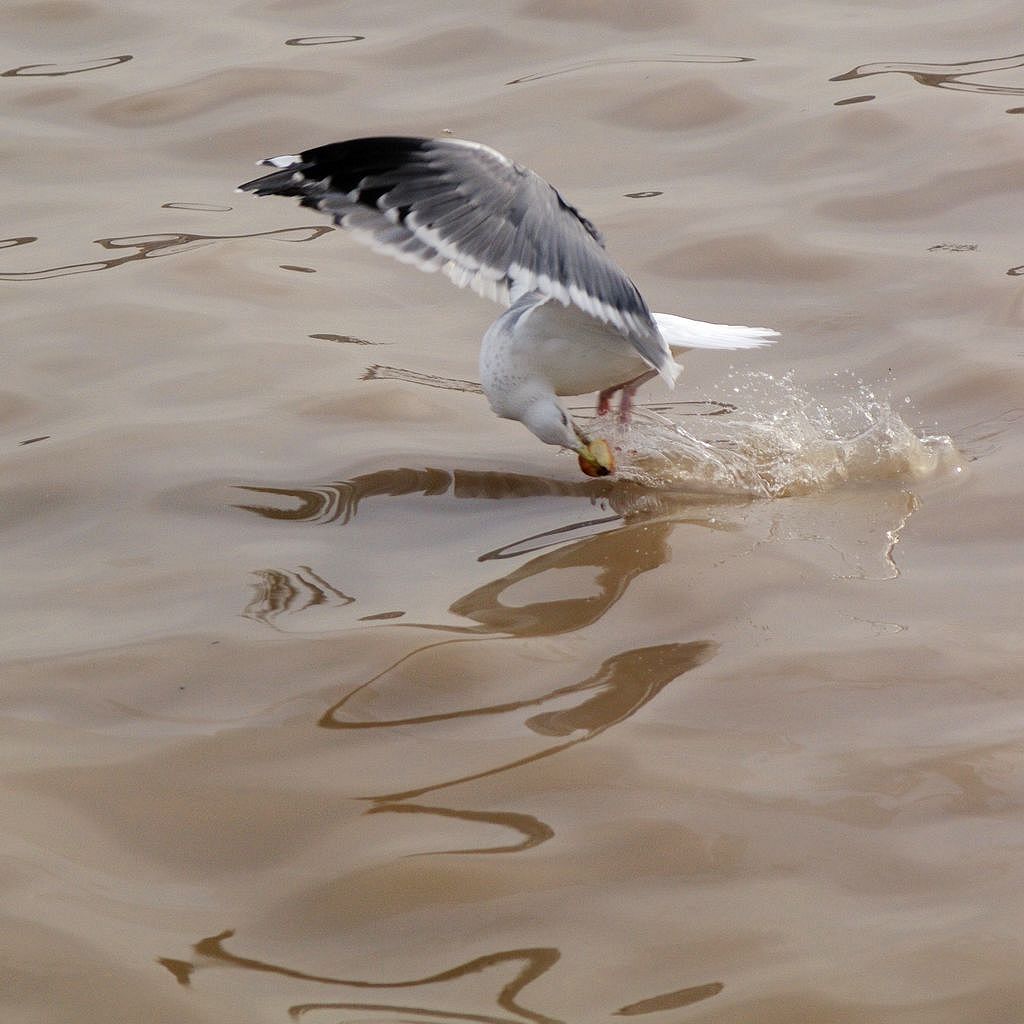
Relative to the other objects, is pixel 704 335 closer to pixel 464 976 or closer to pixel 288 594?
pixel 288 594

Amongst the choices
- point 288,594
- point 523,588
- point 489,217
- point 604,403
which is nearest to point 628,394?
point 604,403

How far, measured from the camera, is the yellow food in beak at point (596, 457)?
407cm

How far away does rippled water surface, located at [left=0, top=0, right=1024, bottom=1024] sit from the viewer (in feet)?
7.89

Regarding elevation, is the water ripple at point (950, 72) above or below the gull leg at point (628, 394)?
above

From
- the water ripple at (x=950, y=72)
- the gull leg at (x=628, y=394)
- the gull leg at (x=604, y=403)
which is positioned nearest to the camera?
the gull leg at (x=628, y=394)

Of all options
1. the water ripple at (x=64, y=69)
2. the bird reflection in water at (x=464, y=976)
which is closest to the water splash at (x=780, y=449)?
the bird reflection in water at (x=464, y=976)

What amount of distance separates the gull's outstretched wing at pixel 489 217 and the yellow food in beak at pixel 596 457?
0.26 metres

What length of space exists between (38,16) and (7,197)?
2.29 metres

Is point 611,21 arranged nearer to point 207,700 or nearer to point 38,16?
point 38,16

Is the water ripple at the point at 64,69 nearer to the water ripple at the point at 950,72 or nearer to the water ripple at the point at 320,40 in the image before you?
the water ripple at the point at 320,40

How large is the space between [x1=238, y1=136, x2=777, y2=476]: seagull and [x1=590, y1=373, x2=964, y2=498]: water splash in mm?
189

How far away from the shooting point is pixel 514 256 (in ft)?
12.8

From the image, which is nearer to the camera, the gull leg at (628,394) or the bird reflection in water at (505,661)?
the bird reflection in water at (505,661)

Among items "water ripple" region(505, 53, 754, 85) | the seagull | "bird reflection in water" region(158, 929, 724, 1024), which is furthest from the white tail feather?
"water ripple" region(505, 53, 754, 85)
